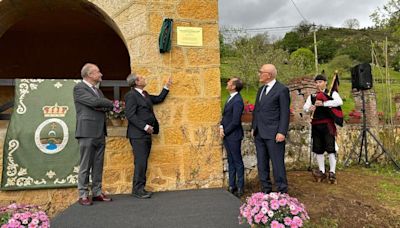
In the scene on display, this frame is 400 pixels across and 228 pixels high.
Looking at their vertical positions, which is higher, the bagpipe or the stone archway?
the stone archway

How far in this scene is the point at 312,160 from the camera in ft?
17.8

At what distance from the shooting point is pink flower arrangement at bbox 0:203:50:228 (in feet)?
6.46

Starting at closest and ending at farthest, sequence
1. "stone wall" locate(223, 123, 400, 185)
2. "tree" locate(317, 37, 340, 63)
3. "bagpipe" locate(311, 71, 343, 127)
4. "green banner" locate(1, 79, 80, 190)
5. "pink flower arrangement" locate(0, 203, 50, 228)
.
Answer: "pink flower arrangement" locate(0, 203, 50, 228) → "green banner" locate(1, 79, 80, 190) → "bagpipe" locate(311, 71, 343, 127) → "stone wall" locate(223, 123, 400, 185) → "tree" locate(317, 37, 340, 63)

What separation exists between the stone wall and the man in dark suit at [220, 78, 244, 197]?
23 cm

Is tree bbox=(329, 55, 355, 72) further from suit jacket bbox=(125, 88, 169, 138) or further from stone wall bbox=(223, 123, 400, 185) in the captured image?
suit jacket bbox=(125, 88, 169, 138)

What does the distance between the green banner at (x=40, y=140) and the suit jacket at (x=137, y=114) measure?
87cm

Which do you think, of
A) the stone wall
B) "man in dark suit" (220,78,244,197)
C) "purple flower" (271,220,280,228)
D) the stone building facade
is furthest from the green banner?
"purple flower" (271,220,280,228)

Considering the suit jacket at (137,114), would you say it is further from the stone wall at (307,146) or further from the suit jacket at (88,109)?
the stone wall at (307,146)

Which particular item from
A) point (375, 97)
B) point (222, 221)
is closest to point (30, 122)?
point (222, 221)

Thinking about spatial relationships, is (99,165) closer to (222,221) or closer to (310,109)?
(222,221)

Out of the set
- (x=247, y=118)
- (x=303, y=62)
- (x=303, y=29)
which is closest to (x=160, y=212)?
(x=247, y=118)

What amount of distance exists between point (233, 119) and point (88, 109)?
168 centimetres

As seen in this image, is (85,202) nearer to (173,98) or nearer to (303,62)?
(173,98)

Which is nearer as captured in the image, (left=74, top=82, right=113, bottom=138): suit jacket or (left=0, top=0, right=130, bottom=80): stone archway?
(left=74, top=82, right=113, bottom=138): suit jacket
